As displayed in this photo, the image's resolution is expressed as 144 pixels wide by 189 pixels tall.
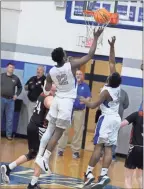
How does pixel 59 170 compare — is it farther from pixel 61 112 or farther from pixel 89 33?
pixel 89 33

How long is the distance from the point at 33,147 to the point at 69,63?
52.4 inches

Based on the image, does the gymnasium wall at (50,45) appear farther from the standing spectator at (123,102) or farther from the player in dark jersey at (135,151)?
the player in dark jersey at (135,151)

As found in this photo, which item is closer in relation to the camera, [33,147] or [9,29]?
[33,147]

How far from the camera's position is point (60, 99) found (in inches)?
236

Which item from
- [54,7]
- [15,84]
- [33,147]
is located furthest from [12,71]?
[33,147]

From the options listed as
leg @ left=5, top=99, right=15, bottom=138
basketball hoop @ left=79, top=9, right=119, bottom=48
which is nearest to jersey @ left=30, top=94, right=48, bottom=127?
basketball hoop @ left=79, top=9, right=119, bottom=48

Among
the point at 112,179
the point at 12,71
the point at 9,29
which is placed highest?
the point at 9,29

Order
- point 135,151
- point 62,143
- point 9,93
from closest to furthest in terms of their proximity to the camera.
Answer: point 135,151
point 62,143
point 9,93

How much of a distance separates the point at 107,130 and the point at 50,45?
4977 mm

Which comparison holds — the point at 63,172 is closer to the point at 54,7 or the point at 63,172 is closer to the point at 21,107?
the point at 21,107

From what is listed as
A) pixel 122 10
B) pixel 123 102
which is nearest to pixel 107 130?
pixel 123 102

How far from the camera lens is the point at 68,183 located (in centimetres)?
679

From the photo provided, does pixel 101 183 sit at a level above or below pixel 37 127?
below

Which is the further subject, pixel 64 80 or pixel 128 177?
pixel 128 177
